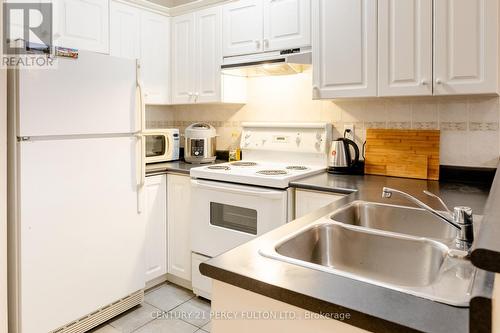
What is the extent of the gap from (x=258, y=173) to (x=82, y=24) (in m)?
1.67

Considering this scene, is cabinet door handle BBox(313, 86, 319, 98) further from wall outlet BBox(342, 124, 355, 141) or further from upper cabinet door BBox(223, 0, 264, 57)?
upper cabinet door BBox(223, 0, 264, 57)

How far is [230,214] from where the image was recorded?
2318 mm

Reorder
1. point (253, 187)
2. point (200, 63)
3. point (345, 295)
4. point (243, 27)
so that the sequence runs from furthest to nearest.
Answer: point (200, 63) < point (243, 27) < point (253, 187) < point (345, 295)

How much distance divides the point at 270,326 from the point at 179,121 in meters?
2.97

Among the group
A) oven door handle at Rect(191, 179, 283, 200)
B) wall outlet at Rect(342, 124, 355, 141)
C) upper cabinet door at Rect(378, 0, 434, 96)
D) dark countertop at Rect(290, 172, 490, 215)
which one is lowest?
oven door handle at Rect(191, 179, 283, 200)

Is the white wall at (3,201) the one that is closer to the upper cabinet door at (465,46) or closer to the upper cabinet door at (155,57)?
the upper cabinet door at (155,57)

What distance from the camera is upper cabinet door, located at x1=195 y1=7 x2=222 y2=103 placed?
2.81m

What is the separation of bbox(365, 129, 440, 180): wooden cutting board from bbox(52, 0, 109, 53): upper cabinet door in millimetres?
2089

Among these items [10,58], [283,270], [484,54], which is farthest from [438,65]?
[10,58]

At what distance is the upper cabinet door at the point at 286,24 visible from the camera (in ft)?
7.76

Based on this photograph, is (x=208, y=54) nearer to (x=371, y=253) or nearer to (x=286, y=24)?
(x=286, y=24)

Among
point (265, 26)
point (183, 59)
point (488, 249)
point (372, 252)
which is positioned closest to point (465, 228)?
point (372, 252)

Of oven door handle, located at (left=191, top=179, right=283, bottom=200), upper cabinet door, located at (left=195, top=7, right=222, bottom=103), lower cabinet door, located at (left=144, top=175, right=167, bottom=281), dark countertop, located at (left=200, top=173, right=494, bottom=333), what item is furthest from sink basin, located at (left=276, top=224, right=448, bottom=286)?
upper cabinet door, located at (left=195, top=7, right=222, bottom=103)

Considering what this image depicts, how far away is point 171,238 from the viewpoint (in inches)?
107
